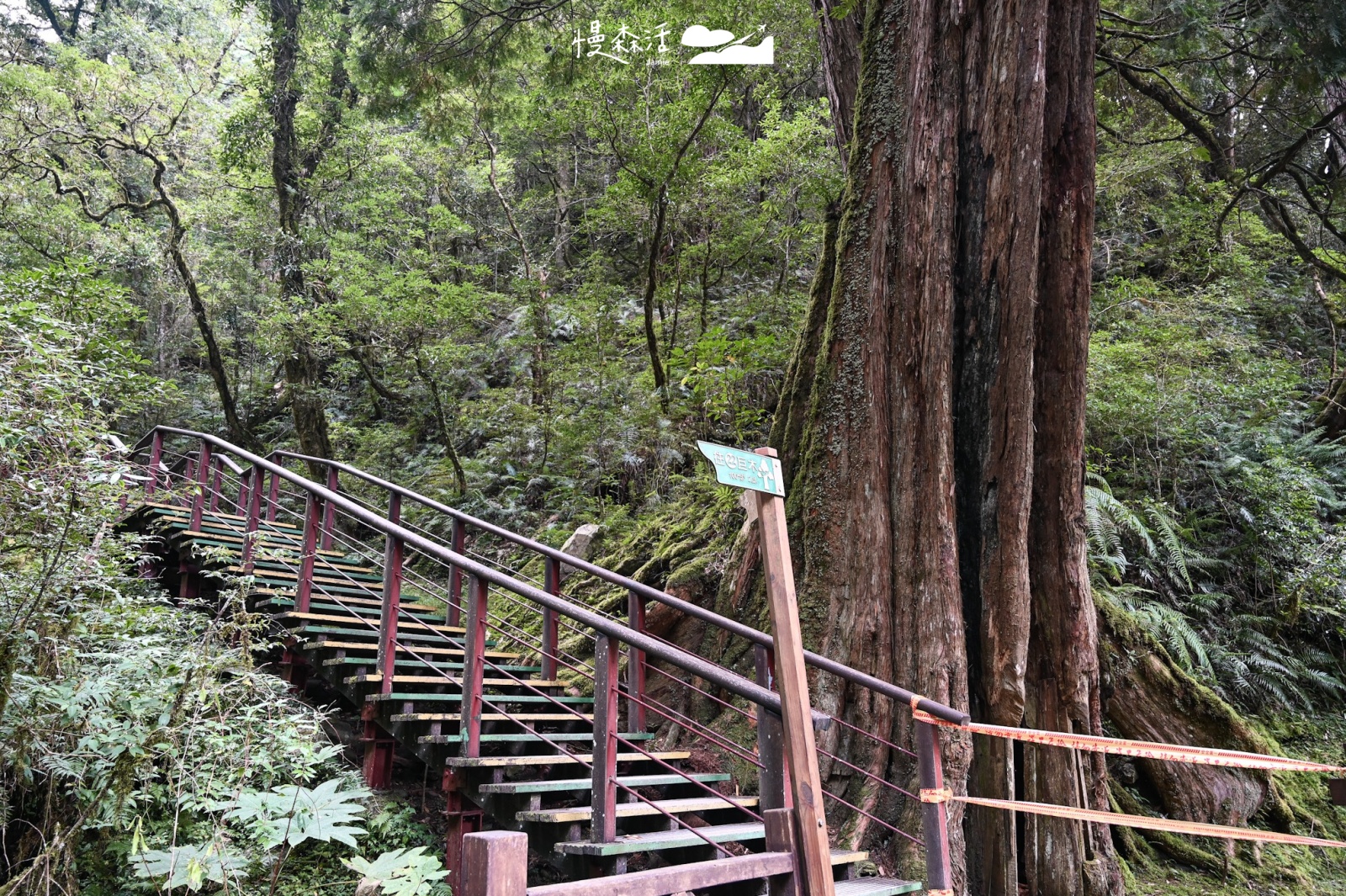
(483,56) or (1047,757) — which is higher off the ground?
(483,56)

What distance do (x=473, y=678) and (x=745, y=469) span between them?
7.01ft

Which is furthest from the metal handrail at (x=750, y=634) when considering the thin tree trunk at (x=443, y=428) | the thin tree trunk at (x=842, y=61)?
the thin tree trunk at (x=443, y=428)

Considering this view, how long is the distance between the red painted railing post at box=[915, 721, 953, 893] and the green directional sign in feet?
5.37

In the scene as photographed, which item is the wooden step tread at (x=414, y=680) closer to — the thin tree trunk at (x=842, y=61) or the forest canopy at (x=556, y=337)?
the forest canopy at (x=556, y=337)

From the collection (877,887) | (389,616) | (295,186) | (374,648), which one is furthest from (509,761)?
(295,186)

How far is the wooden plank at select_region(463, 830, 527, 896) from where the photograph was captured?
2006mm

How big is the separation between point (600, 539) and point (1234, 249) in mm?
10492

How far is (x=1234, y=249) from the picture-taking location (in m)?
12.3

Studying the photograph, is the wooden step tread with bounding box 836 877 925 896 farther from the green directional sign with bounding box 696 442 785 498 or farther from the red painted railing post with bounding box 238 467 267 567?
the red painted railing post with bounding box 238 467 267 567

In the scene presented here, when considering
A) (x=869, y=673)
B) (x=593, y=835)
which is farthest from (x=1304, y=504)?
(x=593, y=835)

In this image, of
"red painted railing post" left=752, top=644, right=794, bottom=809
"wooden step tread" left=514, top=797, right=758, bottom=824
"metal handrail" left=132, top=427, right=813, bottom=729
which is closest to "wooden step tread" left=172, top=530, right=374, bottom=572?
"metal handrail" left=132, top=427, right=813, bottom=729

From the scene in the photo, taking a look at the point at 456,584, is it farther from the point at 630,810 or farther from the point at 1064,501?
the point at 1064,501

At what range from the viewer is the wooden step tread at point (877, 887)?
12.4ft

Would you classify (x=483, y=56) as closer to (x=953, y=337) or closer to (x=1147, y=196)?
(x=953, y=337)
